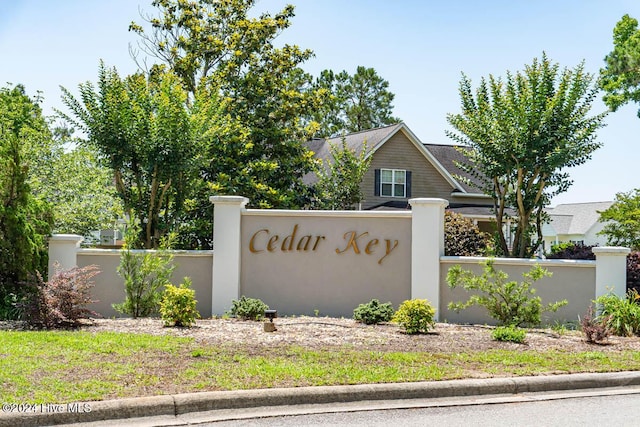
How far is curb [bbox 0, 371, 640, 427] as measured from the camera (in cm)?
689

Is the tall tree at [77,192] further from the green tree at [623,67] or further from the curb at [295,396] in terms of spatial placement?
the green tree at [623,67]

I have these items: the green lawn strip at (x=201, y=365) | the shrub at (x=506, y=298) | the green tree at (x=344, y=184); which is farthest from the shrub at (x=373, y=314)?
the green tree at (x=344, y=184)

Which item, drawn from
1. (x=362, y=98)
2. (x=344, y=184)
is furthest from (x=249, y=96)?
(x=362, y=98)

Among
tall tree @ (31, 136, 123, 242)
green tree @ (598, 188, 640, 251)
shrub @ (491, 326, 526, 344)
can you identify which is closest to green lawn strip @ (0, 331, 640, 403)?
shrub @ (491, 326, 526, 344)

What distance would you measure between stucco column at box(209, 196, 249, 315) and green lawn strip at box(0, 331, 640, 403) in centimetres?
404

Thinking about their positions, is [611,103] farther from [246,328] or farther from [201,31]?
[246,328]

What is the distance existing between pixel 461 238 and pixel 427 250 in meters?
7.41

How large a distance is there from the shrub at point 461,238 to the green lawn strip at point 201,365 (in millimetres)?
10527

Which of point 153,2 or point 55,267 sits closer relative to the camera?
point 55,267

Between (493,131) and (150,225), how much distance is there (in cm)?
801

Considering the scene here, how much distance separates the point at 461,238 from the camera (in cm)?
2169

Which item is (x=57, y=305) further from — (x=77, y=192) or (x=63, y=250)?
(x=77, y=192)

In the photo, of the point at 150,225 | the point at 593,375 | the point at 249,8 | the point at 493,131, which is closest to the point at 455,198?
the point at 249,8

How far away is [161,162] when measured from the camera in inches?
635
